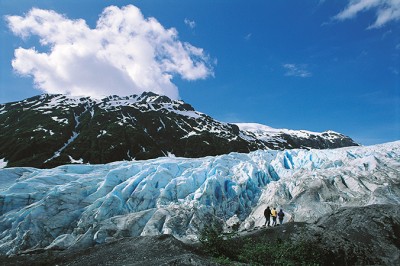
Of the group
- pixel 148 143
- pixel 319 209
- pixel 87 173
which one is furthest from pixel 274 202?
pixel 148 143

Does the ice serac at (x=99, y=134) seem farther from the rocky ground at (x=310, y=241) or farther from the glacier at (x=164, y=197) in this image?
the rocky ground at (x=310, y=241)

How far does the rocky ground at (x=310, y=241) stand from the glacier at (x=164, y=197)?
6396 millimetres

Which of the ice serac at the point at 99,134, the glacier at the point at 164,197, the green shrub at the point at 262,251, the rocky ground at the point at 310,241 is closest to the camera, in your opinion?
the green shrub at the point at 262,251

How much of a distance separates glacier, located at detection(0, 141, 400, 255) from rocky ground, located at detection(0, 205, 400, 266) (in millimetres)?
6396

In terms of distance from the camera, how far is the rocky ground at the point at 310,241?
17094 mm

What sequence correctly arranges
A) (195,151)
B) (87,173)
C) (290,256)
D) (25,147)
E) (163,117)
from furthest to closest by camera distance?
1. (163,117)
2. (195,151)
3. (25,147)
4. (87,173)
5. (290,256)

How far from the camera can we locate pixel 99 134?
114438 millimetres

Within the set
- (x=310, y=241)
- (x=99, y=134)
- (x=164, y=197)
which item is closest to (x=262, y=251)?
(x=310, y=241)

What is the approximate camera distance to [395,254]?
19.6 meters

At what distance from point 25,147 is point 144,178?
235 ft

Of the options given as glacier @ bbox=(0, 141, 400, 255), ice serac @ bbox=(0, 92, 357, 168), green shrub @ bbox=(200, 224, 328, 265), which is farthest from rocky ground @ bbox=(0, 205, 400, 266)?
ice serac @ bbox=(0, 92, 357, 168)

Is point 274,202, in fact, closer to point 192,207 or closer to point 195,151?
point 192,207

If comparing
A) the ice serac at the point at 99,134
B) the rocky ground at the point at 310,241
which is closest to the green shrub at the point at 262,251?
the rocky ground at the point at 310,241

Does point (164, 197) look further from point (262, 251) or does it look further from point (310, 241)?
point (262, 251)
